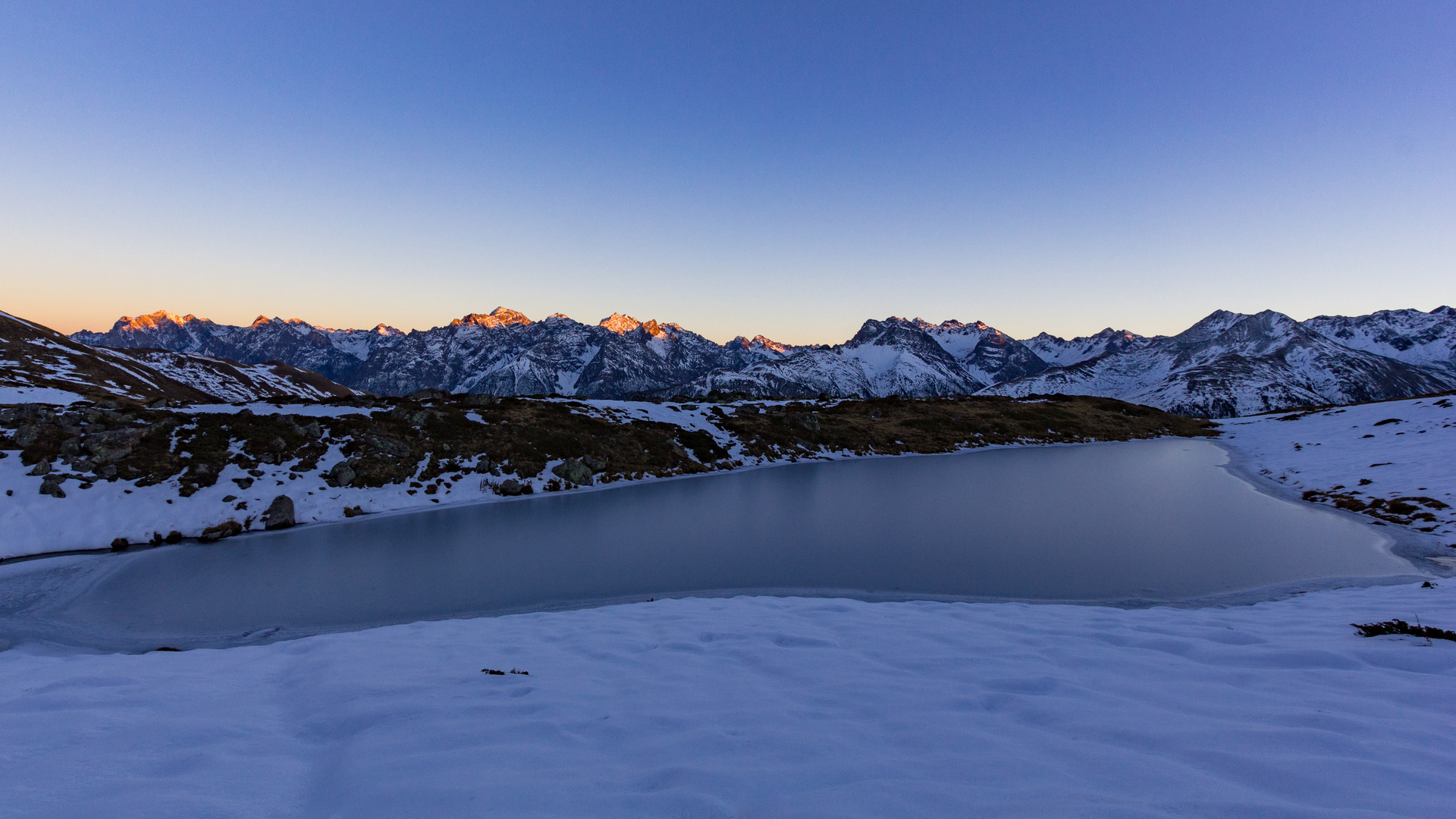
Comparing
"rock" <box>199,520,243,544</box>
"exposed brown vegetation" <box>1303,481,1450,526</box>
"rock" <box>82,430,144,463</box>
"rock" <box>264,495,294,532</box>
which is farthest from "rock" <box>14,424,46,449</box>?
"exposed brown vegetation" <box>1303,481,1450,526</box>

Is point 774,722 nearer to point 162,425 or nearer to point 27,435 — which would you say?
point 27,435

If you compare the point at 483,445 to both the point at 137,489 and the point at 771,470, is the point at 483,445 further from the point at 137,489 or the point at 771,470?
the point at 771,470

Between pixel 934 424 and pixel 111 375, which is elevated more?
pixel 111 375

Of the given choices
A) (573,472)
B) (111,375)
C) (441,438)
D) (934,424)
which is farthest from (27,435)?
(934,424)

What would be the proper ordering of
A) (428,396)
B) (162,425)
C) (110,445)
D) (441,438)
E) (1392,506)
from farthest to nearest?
(428,396), (441,438), (162,425), (110,445), (1392,506)

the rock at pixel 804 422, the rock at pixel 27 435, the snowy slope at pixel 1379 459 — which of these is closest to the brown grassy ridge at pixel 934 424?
the rock at pixel 804 422

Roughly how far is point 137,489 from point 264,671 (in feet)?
96.7

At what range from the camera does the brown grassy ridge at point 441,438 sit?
29.4 meters

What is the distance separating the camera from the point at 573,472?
40.5 metres

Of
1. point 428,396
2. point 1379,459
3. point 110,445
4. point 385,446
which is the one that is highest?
point 428,396

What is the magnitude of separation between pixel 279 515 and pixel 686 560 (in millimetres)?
23222

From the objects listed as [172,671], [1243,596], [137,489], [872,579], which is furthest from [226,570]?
[1243,596]

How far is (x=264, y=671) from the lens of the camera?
343 inches

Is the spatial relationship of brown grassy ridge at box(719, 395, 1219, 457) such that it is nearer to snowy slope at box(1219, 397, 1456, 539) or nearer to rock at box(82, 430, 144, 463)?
snowy slope at box(1219, 397, 1456, 539)
